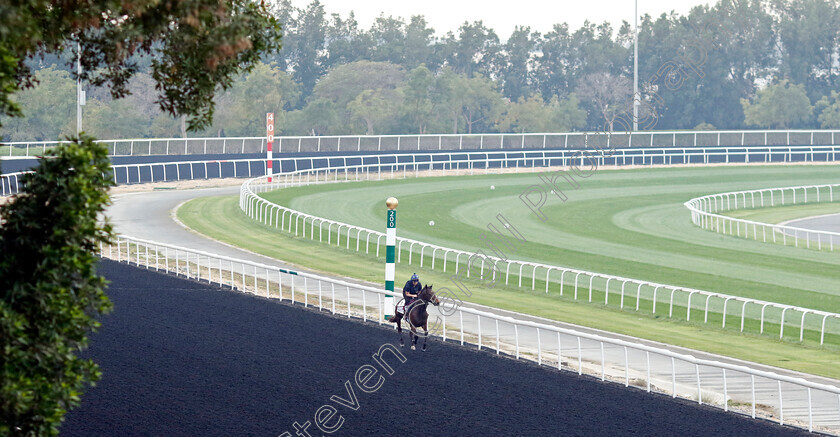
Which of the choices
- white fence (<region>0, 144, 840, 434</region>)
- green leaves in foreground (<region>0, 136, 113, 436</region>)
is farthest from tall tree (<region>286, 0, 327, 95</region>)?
green leaves in foreground (<region>0, 136, 113, 436</region>)

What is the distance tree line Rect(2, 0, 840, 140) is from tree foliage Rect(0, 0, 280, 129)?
186 ft

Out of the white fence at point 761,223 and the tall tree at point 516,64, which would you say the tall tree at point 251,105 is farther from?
the white fence at point 761,223

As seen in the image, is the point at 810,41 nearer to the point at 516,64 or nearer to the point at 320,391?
the point at 516,64

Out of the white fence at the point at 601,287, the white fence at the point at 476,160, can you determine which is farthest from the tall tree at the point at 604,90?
the white fence at the point at 601,287

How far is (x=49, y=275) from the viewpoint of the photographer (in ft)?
20.5

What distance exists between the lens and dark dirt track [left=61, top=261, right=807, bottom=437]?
955cm

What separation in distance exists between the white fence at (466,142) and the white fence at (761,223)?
39.6 ft

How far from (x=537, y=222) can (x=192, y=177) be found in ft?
62.0

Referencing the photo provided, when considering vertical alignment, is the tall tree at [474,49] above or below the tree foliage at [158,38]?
above

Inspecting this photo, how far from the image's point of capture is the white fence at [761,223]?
2566 cm

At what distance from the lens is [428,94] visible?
7731cm

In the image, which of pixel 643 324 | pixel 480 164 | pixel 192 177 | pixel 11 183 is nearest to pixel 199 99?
pixel 643 324

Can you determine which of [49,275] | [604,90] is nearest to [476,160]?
[604,90]

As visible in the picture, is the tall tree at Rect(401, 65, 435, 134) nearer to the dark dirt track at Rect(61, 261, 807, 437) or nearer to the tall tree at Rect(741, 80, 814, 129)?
the tall tree at Rect(741, 80, 814, 129)
